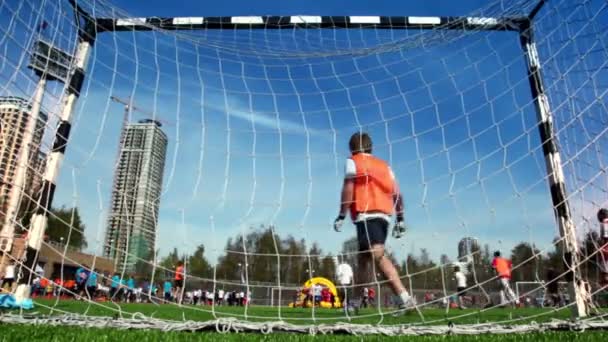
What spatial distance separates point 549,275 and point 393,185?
258 centimetres

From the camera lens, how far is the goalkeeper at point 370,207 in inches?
166

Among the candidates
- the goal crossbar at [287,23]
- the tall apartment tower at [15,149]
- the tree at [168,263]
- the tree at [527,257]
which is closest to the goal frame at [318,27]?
the goal crossbar at [287,23]

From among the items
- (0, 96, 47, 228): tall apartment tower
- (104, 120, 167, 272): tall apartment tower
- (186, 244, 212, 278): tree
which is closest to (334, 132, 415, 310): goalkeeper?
(186, 244, 212, 278): tree

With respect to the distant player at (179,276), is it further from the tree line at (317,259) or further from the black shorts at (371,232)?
the black shorts at (371,232)

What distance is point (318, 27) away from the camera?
20.7ft

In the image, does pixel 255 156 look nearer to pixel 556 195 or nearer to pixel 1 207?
pixel 1 207

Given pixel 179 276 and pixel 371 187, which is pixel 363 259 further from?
pixel 179 276

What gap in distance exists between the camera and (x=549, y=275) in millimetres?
5652

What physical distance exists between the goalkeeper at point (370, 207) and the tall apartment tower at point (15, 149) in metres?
2.94

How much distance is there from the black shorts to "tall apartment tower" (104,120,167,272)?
192 cm

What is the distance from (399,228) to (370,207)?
1.76 feet

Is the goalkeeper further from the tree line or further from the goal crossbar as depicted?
the goal crossbar

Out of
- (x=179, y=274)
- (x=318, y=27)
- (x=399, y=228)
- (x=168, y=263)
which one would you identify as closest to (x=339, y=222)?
(x=399, y=228)

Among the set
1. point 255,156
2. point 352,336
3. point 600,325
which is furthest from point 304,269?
point 600,325
